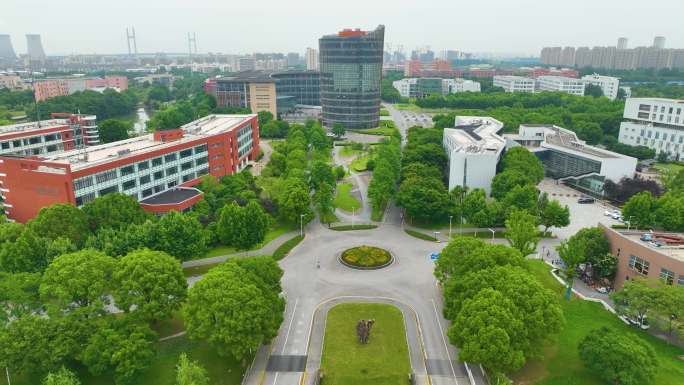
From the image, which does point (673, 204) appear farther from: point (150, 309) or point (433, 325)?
point (150, 309)

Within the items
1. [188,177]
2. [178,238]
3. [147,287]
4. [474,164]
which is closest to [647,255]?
[474,164]

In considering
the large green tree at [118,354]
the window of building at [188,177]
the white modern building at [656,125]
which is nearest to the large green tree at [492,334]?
the large green tree at [118,354]

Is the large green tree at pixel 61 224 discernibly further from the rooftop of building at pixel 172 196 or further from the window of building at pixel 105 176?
the rooftop of building at pixel 172 196

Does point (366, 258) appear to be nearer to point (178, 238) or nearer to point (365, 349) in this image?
point (365, 349)

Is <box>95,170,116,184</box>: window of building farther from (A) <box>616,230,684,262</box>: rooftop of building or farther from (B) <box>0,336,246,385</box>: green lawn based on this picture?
(A) <box>616,230,684,262</box>: rooftop of building

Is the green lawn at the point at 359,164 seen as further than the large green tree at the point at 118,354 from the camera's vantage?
Yes

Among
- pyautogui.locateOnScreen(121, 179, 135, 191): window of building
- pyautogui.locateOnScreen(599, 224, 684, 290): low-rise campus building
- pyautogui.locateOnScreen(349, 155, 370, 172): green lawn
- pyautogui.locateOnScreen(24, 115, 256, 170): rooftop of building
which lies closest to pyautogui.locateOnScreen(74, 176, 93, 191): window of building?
pyautogui.locateOnScreen(24, 115, 256, 170): rooftop of building
